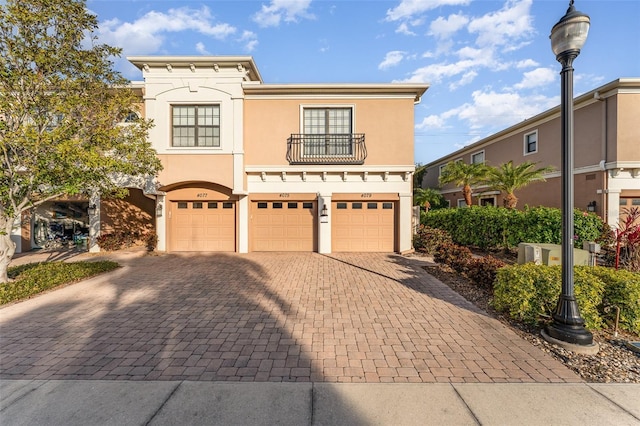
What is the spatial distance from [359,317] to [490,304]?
104 inches

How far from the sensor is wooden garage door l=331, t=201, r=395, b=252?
11594mm

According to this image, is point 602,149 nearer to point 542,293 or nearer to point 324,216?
point 542,293

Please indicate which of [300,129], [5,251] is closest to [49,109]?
[5,251]

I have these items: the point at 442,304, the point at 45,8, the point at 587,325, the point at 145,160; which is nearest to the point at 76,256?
the point at 145,160

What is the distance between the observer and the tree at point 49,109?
617 centimetres

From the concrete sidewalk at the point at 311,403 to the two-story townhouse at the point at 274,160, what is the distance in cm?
838

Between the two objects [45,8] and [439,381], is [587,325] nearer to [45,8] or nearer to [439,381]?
[439,381]

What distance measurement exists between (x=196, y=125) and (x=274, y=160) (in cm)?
350

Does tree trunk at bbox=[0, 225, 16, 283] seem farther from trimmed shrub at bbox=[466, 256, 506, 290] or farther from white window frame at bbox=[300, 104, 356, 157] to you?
trimmed shrub at bbox=[466, 256, 506, 290]

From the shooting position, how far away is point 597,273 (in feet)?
15.2

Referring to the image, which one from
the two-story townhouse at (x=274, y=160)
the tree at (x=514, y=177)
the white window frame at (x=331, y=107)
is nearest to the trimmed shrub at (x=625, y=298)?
the two-story townhouse at (x=274, y=160)

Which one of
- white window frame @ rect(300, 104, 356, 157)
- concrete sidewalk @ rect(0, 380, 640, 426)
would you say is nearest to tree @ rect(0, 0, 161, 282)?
concrete sidewalk @ rect(0, 380, 640, 426)

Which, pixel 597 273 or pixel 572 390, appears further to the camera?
pixel 597 273

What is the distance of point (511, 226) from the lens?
10305mm
